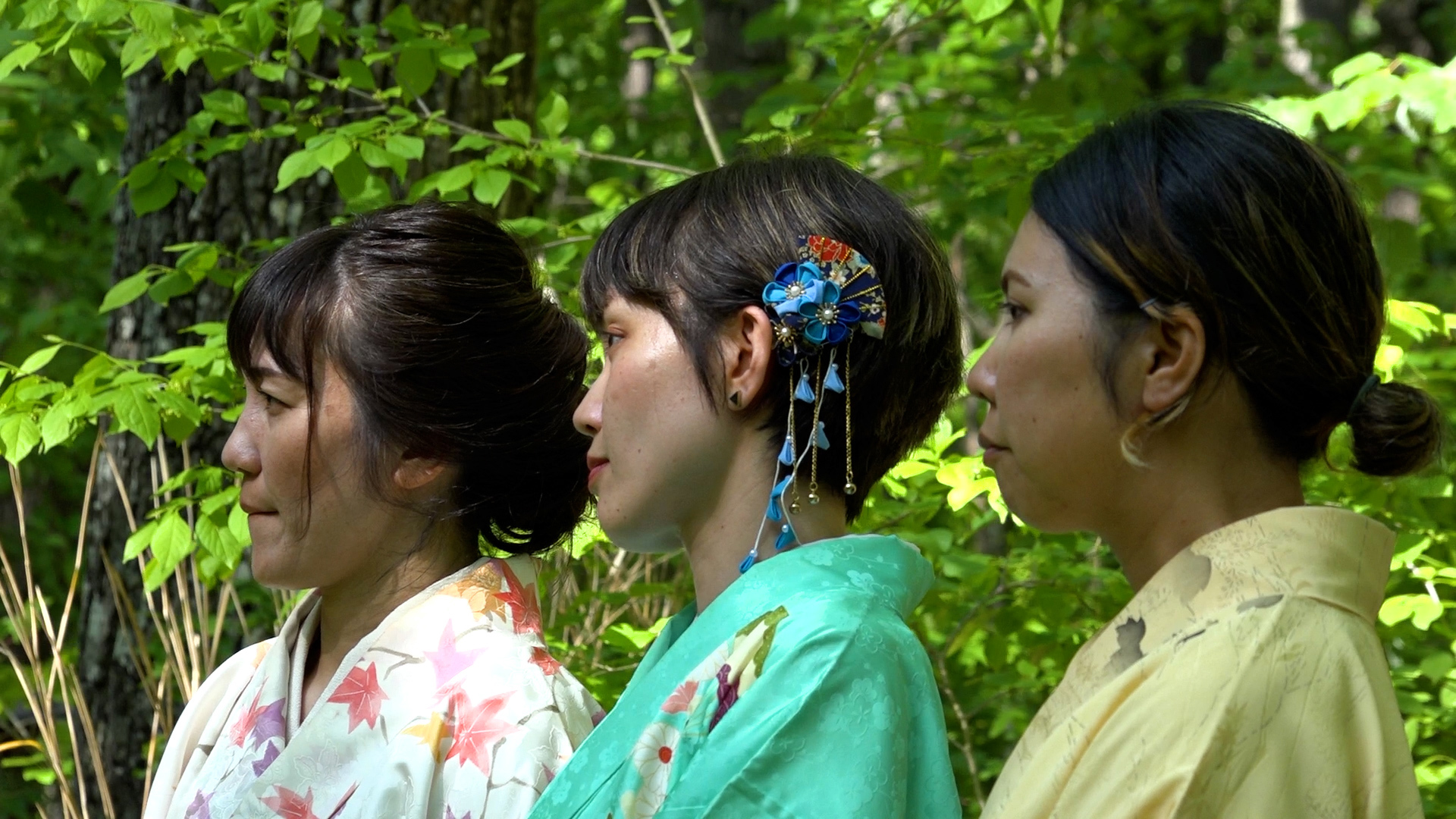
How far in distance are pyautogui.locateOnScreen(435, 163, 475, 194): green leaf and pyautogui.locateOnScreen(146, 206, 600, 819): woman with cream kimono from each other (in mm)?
550

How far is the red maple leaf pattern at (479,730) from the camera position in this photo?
64.4 inches

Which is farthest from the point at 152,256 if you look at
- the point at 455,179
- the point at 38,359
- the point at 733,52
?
the point at 733,52

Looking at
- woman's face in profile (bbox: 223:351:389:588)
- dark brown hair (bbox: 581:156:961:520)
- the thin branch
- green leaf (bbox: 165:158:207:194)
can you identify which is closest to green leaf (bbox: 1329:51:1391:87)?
the thin branch

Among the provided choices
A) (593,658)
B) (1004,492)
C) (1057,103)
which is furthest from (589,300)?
(1057,103)

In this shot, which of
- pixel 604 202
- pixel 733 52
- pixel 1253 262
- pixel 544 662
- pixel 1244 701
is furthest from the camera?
pixel 733 52

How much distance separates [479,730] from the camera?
65.2 inches

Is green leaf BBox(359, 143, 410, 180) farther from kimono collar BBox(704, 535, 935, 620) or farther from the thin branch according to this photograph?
kimono collar BBox(704, 535, 935, 620)

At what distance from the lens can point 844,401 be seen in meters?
1.53

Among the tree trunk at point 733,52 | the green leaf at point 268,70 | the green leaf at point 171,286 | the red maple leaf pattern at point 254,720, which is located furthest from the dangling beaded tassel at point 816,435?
the tree trunk at point 733,52

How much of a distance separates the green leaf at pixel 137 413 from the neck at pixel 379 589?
0.54m

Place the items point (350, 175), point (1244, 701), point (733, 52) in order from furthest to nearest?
point (733, 52)
point (350, 175)
point (1244, 701)

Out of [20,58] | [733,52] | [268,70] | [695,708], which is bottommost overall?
[733,52]

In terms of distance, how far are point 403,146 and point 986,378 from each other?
5.06 ft

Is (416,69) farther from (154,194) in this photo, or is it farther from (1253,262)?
(1253,262)
